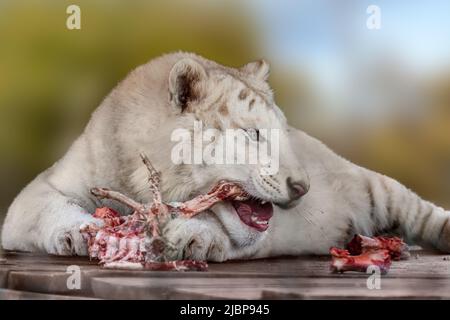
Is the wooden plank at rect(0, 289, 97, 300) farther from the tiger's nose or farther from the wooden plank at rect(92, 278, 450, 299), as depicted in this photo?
the tiger's nose

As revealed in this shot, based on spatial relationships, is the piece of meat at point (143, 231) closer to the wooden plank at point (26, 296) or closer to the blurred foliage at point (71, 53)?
the wooden plank at point (26, 296)

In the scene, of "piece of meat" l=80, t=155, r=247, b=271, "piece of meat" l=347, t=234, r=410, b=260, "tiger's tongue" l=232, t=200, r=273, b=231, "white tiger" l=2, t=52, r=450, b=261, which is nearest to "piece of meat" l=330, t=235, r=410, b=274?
"piece of meat" l=347, t=234, r=410, b=260

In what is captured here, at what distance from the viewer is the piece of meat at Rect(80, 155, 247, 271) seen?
2.54m

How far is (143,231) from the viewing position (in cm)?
260

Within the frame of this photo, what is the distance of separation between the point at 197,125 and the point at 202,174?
16 centimetres

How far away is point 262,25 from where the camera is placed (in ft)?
9.49

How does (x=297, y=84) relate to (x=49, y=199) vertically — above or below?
above

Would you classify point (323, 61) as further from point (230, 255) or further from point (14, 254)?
point (14, 254)

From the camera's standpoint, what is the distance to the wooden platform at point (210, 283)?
7.52 feet

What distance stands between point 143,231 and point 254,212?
1.31 ft

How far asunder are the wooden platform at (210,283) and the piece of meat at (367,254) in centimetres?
4

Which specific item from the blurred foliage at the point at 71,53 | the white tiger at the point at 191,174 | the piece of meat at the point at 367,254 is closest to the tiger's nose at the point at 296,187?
the white tiger at the point at 191,174
